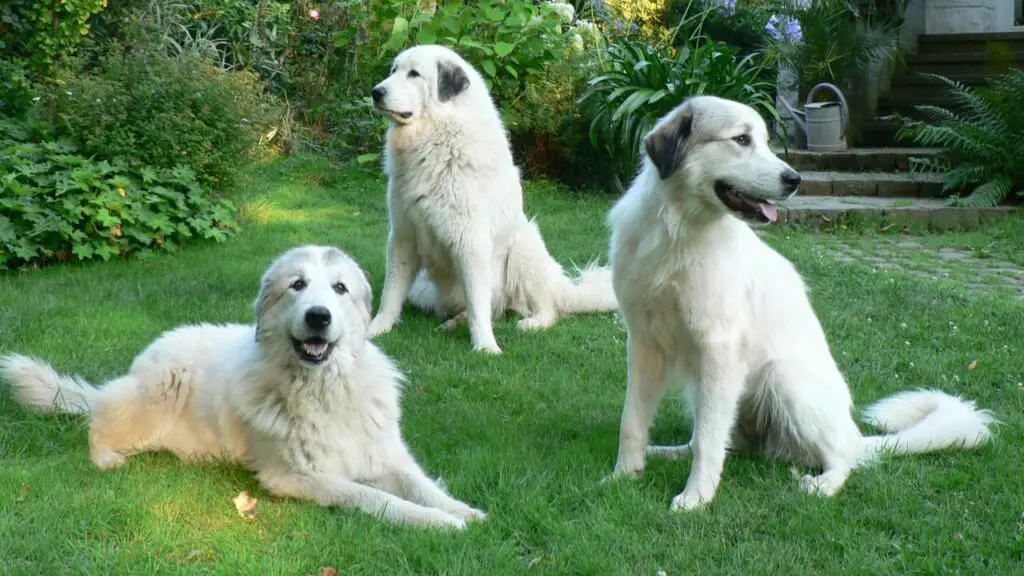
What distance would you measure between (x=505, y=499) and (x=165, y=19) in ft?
36.3

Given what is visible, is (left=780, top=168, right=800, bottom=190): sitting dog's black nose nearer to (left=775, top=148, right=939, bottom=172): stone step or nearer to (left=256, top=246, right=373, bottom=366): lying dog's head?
(left=256, top=246, right=373, bottom=366): lying dog's head

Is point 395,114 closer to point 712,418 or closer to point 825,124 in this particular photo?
point 712,418

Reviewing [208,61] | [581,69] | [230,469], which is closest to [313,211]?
[208,61]

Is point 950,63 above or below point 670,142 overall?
below

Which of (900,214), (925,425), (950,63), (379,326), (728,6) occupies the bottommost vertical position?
(900,214)

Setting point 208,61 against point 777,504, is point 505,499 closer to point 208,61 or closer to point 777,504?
point 777,504

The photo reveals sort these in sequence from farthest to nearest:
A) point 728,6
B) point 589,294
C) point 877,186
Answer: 1. point 728,6
2. point 877,186
3. point 589,294

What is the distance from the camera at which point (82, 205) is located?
7.81 metres

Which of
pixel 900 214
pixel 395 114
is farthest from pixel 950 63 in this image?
pixel 395 114

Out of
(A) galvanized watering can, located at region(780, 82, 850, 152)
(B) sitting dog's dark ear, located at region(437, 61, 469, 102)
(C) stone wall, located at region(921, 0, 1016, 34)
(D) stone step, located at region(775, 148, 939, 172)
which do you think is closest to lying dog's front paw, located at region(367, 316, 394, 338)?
(B) sitting dog's dark ear, located at region(437, 61, 469, 102)

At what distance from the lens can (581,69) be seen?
11.6 m

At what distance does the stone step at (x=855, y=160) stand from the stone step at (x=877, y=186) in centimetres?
74

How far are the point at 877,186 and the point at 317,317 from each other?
30.4 feet

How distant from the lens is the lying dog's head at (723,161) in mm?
3703
